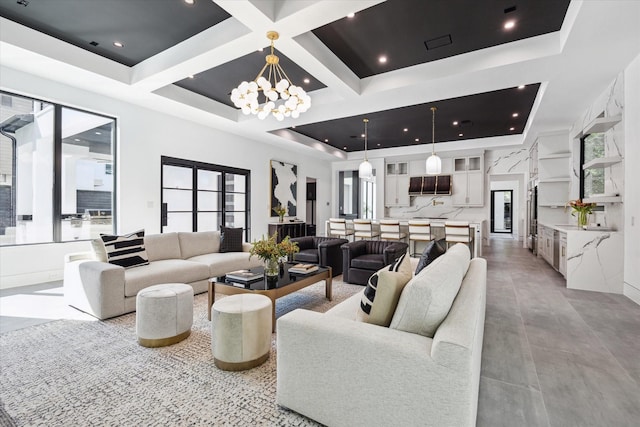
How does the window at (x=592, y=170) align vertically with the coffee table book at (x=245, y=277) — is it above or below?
above

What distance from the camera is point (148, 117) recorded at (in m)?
5.76

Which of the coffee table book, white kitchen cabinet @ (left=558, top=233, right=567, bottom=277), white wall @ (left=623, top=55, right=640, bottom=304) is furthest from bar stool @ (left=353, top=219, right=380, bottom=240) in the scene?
white wall @ (left=623, top=55, right=640, bottom=304)

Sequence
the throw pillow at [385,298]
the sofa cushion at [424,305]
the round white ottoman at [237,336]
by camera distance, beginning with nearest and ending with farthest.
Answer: the sofa cushion at [424,305] → the throw pillow at [385,298] → the round white ottoman at [237,336]

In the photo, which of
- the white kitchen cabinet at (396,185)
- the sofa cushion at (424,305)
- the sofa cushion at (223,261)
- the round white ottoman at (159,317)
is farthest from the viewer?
the white kitchen cabinet at (396,185)

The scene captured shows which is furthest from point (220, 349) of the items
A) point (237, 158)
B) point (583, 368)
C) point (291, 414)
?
point (237, 158)

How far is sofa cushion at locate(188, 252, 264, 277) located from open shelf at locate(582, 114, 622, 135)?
5.27 metres

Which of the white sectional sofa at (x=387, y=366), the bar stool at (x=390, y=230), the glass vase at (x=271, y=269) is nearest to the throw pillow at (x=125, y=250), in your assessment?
the glass vase at (x=271, y=269)

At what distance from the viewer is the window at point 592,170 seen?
203 inches

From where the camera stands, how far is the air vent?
3.68 metres

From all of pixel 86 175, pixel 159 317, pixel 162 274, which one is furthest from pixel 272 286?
pixel 86 175

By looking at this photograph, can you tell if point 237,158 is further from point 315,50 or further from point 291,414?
point 291,414

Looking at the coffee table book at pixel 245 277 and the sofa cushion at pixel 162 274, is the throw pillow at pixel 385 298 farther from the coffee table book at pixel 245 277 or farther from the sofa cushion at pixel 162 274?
the sofa cushion at pixel 162 274

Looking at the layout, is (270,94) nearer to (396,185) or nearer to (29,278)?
(29,278)

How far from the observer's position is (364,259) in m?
4.57
